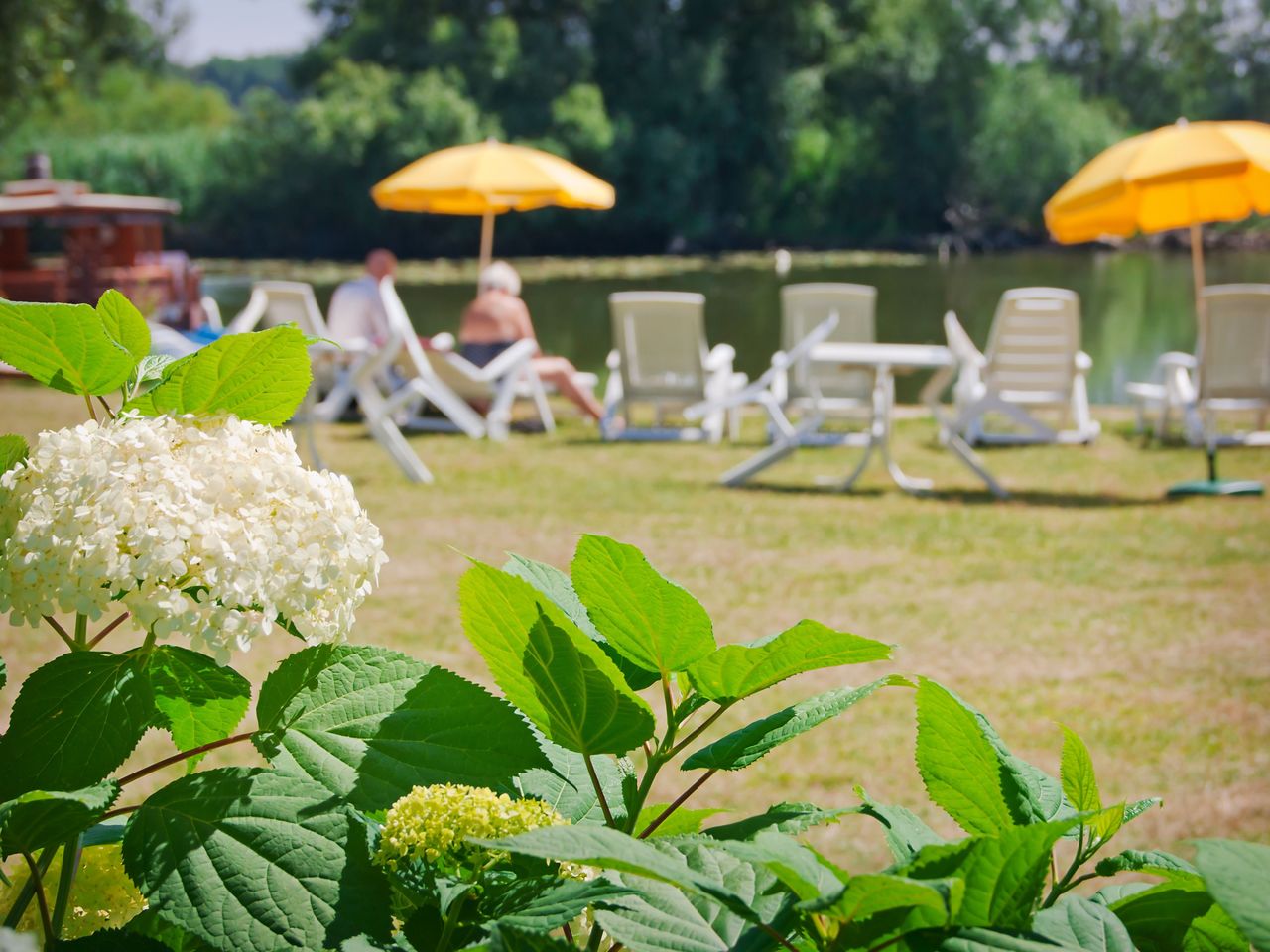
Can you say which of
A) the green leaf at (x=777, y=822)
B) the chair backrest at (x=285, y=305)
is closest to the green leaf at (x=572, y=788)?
the green leaf at (x=777, y=822)

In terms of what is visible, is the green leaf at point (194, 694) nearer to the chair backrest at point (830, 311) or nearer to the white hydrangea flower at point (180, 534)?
the white hydrangea flower at point (180, 534)

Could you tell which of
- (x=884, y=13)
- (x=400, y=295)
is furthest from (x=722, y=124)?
(x=400, y=295)

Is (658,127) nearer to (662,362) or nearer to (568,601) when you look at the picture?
(662,362)

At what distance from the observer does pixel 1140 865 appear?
68cm

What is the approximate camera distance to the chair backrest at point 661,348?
32.8ft

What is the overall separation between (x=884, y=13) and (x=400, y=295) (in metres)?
29.5

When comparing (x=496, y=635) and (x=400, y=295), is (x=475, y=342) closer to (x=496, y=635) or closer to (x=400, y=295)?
(x=496, y=635)

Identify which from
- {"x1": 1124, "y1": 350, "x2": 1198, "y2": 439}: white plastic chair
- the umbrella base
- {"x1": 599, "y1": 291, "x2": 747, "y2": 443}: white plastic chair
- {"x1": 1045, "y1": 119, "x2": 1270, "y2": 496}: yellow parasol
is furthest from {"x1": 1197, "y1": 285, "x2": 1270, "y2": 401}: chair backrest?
{"x1": 599, "y1": 291, "x2": 747, "y2": 443}: white plastic chair

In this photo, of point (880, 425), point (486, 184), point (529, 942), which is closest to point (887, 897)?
point (529, 942)

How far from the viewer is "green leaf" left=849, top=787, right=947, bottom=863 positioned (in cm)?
70

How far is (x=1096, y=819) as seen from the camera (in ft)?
2.30

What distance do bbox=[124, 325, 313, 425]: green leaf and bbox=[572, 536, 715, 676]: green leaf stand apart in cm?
22

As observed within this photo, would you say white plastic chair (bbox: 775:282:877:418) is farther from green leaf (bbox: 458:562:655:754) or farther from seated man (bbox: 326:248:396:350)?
green leaf (bbox: 458:562:655:754)

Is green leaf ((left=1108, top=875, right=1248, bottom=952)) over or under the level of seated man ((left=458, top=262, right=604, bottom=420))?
over
